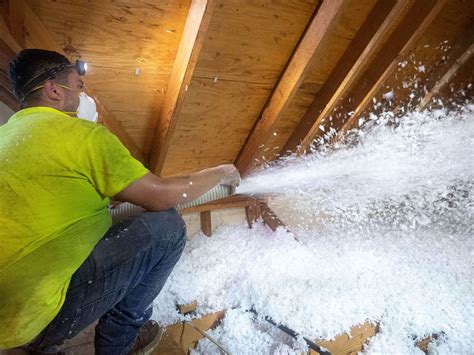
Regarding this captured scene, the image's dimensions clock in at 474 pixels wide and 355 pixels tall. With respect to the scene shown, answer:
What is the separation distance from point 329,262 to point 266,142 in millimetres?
1002

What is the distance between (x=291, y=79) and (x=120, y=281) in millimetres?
→ 1414

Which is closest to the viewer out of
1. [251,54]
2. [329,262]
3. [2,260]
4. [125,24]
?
[2,260]

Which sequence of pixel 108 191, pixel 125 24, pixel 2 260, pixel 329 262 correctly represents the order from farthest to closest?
pixel 329 262
pixel 125 24
pixel 108 191
pixel 2 260

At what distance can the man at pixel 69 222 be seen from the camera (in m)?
0.85

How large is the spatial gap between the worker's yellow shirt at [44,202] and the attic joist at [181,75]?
803 mm

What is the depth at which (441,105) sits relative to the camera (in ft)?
8.03

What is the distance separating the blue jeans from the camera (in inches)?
38.2

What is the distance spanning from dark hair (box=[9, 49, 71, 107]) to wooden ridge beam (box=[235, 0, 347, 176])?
117 centimetres

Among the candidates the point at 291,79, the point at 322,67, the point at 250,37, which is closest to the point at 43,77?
the point at 250,37

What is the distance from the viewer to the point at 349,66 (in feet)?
6.52

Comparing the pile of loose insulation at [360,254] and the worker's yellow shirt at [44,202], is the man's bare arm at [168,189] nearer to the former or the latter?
the worker's yellow shirt at [44,202]

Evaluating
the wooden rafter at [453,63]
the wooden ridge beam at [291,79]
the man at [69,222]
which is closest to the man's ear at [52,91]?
the man at [69,222]

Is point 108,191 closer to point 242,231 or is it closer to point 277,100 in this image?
point 277,100

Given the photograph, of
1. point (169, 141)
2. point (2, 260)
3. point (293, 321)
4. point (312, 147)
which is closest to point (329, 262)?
point (293, 321)
